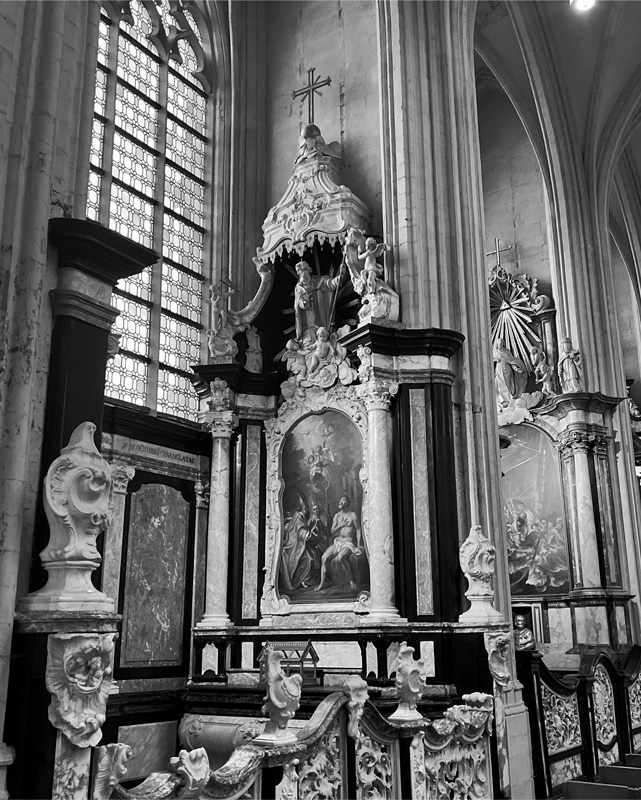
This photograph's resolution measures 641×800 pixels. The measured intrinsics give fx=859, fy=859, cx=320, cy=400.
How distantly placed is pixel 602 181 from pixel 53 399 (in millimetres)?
14461

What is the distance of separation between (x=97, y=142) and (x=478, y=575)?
7135 millimetres

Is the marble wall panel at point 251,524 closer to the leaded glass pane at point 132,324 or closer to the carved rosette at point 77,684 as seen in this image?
the leaded glass pane at point 132,324

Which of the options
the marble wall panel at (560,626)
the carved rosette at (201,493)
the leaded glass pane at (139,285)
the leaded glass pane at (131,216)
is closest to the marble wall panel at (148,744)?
the carved rosette at (201,493)

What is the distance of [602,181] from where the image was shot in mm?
16891

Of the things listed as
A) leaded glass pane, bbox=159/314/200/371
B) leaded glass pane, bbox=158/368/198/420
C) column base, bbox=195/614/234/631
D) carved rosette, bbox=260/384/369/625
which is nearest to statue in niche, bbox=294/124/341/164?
leaded glass pane, bbox=159/314/200/371

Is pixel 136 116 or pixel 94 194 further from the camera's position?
pixel 136 116

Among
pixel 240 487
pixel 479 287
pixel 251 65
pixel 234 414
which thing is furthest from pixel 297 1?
pixel 240 487

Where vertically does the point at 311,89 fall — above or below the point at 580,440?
above

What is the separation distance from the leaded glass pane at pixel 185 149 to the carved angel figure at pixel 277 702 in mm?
8979

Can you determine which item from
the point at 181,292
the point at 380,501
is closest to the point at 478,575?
the point at 380,501

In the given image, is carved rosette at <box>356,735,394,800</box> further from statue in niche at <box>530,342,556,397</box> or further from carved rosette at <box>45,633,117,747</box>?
statue in niche at <box>530,342,556,397</box>

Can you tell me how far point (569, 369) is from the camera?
582 inches

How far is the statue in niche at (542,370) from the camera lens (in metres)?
15.1

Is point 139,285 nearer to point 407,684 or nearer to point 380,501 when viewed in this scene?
point 380,501
